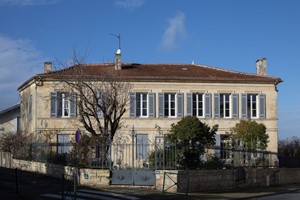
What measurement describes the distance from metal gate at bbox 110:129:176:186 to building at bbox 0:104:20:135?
27890mm

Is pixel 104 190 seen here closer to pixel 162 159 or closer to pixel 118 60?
→ pixel 162 159

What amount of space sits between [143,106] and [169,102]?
2.20 metres

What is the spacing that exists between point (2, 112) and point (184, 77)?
18891mm

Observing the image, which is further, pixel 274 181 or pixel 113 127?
pixel 274 181

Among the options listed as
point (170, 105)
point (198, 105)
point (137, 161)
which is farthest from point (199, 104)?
point (137, 161)

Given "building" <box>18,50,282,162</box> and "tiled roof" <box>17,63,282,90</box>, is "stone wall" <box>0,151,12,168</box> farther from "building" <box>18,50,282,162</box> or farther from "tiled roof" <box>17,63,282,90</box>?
"tiled roof" <box>17,63,282,90</box>

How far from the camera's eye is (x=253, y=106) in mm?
41938

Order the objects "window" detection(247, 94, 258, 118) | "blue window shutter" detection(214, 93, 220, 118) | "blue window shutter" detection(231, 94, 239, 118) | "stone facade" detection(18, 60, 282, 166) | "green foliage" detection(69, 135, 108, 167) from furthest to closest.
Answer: "window" detection(247, 94, 258, 118), "blue window shutter" detection(231, 94, 239, 118), "blue window shutter" detection(214, 93, 220, 118), "stone facade" detection(18, 60, 282, 166), "green foliage" detection(69, 135, 108, 167)

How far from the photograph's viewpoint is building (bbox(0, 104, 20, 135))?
158 ft

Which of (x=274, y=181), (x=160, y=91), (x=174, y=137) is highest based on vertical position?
(x=160, y=91)

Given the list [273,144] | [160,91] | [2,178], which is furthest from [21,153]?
[273,144]

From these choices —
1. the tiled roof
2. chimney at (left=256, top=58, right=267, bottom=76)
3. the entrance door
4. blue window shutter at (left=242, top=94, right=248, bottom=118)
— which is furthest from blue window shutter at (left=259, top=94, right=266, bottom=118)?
the entrance door

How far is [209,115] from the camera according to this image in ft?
134

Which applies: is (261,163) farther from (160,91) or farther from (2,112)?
(2,112)
